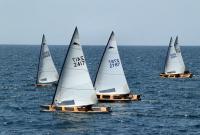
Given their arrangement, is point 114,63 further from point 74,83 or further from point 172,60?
point 172,60

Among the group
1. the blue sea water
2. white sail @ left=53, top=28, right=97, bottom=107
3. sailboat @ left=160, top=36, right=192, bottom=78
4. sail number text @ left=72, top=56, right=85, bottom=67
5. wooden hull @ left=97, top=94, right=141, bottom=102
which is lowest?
the blue sea water

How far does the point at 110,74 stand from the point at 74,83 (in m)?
12.9

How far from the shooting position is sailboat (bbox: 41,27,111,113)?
247 ft

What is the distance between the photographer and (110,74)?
87875 mm

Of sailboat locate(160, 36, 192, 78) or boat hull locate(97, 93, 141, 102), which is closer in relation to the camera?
boat hull locate(97, 93, 141, 102)

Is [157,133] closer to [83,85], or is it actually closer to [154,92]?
[83,85]

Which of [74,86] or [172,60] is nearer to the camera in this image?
[74,86]

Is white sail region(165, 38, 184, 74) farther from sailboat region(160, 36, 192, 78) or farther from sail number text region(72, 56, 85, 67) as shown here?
sail number text region(72, 56, 85, 67)

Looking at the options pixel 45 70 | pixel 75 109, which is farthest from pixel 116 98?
pixel 45 70

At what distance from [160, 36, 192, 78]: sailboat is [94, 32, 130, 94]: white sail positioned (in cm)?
4935

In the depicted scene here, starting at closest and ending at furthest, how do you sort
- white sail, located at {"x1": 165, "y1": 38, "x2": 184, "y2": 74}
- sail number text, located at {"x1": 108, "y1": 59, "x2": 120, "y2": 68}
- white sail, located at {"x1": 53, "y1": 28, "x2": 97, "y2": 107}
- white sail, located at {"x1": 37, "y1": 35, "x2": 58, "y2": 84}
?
white sail, located at {"x1": 53, "y1": 28, "x2": 97, "y2": 107} < sail number text, located at {"x1": 108, "y1": 59, "x2": 120, "y2": 68} < white sail, located at {"x1": 37, "y1": 35, "x2": 58, "y2": 84} < white sail, located at {"x1": 165, "y1": 38, "x2": 184, "y2": 74}

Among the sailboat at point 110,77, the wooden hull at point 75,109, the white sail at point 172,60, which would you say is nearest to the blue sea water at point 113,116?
the wooden hull at point 75,109

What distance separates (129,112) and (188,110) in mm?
9519

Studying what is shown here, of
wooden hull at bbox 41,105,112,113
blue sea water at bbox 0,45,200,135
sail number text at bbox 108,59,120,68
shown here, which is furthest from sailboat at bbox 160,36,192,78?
wooden hull at bbox 41,105,112,113
